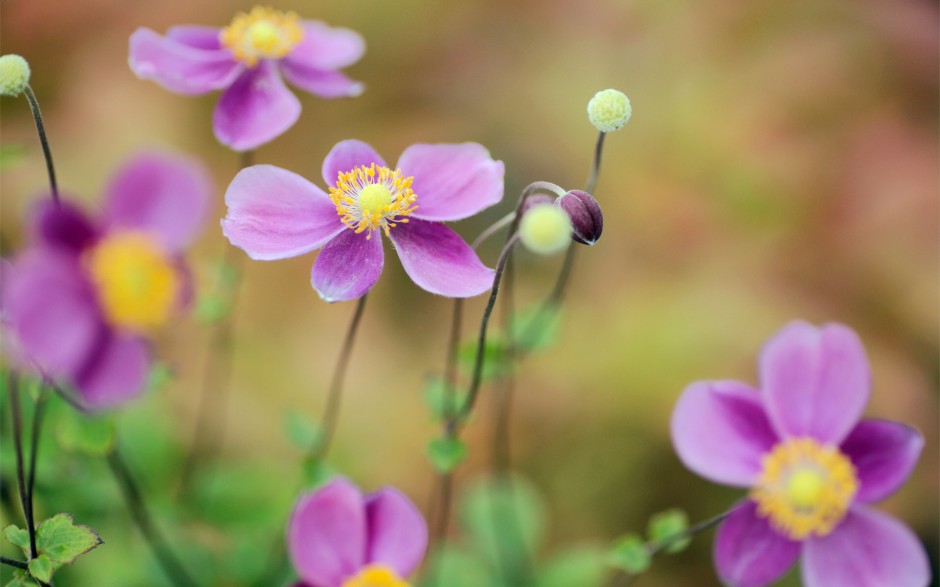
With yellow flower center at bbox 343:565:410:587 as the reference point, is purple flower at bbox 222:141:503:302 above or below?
above

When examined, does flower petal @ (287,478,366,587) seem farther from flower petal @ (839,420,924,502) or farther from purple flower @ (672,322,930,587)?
flower petal @ (839,420,924,502)

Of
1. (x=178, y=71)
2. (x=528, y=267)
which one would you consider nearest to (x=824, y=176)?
(x=528, y=267)

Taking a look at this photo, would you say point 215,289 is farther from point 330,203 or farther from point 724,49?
point 724,49

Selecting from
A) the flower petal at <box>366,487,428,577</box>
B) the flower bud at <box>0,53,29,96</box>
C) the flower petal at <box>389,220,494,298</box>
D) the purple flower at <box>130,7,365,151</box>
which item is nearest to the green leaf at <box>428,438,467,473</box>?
the flower petal at <box>366,487,428,577</box>

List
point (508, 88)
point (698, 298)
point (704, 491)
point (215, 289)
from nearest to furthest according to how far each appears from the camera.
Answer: point (215, 289) < point (704, 491) < point (698, 298) < point (508, 88)

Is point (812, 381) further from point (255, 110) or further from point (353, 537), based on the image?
point (255, 110)
